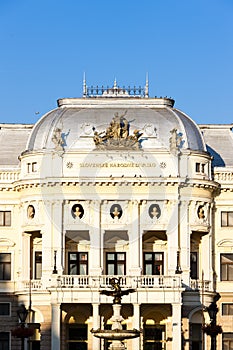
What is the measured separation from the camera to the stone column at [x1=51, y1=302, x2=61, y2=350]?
292 ft

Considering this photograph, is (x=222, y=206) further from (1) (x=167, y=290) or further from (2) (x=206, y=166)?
(1) (x=167, y=290)

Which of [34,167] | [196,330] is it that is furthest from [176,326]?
[34,167]

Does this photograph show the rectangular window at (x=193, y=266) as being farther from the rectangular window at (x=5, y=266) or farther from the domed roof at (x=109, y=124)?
the rectangular window at (x=5, y=266)

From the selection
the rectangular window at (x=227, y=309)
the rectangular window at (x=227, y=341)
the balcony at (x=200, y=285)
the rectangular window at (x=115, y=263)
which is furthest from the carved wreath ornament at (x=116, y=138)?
the rectangular window at (x=227, y=341)

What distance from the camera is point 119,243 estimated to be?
9412 cm

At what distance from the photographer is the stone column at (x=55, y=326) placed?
88.9m

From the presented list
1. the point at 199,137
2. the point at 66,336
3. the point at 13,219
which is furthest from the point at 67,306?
the point at 199,137

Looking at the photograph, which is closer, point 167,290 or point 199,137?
point 167,290

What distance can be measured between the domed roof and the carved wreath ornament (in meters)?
0.14

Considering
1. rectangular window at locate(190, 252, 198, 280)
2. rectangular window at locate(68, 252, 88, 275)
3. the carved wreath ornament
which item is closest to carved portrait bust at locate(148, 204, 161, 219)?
the carved wreath ornament

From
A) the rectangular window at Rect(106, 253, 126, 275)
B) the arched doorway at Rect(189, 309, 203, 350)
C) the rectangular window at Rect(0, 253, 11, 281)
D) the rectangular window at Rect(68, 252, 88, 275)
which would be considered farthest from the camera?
the rectangular window at Rect(0, 253, 11, 281)

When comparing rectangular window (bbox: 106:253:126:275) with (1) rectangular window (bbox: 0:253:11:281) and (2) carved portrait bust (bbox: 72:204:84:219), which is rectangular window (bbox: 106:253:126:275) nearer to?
(2) carved portrait bust (bbox: 72:204:84:219)

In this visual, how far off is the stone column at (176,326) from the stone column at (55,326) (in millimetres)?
7507

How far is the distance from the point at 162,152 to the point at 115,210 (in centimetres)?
506
